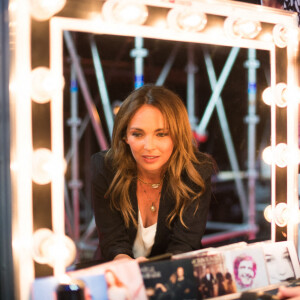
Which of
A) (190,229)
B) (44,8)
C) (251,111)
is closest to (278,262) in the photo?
(190,229)

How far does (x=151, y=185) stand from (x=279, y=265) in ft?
1.35

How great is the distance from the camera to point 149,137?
929mm

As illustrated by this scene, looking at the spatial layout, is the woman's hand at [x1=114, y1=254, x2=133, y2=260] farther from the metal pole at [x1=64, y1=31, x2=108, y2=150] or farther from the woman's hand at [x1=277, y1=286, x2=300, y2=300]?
the metal pole at [x1=64, y1=31, x2=108, y2=150]

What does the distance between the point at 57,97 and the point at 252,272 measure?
59cm

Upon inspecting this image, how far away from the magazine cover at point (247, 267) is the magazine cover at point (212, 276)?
2cm

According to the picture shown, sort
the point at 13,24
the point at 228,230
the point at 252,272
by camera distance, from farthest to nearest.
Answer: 1. the point at 228,230
2. the point at 252,272
3. the point at 13,24

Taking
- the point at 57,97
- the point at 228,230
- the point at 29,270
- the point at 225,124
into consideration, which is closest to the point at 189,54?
the point at 225,124

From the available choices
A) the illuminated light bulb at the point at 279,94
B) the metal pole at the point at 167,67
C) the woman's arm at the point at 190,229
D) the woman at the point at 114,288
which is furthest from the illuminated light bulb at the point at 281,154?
the metal pole at the point at 167,67

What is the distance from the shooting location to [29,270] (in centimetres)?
75

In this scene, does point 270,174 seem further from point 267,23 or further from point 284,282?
point 267,23

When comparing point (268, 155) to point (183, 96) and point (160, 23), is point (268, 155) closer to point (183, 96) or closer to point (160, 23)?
point (160, 23)

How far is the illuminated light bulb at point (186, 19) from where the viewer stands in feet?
3.01

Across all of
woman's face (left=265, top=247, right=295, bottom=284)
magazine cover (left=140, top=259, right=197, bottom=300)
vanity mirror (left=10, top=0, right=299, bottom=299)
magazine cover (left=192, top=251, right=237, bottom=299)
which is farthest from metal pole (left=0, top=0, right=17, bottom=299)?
woman's face (left=265, top=247, right=295, bottom=284)

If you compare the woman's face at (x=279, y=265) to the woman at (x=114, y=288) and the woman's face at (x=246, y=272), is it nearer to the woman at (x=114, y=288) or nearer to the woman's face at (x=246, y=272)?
the woman's face at (x=246, y=272)
